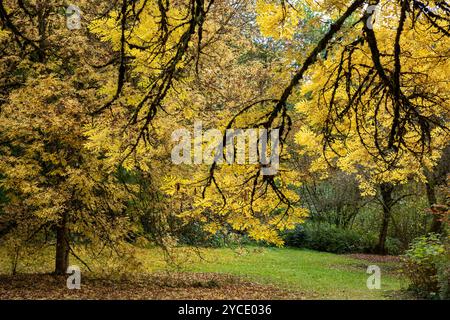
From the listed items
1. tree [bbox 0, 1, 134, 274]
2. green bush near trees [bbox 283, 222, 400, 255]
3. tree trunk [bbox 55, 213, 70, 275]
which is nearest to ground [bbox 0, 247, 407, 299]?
tree trunk [bbox 55, 213, 70, 275]

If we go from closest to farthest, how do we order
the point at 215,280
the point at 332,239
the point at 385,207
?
the point at 215,280, the point at 385,207, the point at 332,239

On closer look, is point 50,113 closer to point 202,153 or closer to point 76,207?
point 76,207

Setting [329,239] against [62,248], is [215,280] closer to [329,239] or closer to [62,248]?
[62,248]

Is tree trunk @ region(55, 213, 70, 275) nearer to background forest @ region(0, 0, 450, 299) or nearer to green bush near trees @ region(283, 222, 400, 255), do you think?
background forest @ region(0, 0, 450, 299)

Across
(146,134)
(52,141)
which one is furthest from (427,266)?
(52,141)

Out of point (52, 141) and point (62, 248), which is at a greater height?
point (52, 141)

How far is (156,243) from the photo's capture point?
11547 millimetres

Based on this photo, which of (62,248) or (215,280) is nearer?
(62,248)

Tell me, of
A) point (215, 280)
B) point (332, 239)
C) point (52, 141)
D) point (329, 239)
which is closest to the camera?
point (52, 141)

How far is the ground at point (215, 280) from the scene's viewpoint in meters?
10.2

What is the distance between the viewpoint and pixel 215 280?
13.3 m

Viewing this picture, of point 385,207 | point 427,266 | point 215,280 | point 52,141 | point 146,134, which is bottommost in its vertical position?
point 215,280

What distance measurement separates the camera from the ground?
10.2 meters
